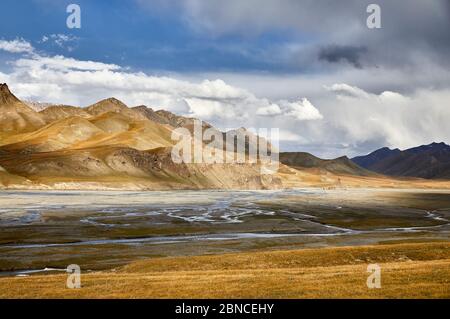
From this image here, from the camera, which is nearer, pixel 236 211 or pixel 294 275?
pixel 294 275

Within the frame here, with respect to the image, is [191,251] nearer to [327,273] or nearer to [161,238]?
[161,238]

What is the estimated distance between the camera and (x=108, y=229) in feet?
280

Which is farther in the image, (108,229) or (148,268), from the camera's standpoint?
(108,229)

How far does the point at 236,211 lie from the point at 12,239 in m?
65.1

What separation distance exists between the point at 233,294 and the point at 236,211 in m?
103

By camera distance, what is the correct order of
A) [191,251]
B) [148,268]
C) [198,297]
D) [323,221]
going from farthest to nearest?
[323,221]
[191,251]
[148,268]
[198,297]

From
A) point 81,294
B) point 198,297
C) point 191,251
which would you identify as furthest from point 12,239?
point 198,297
